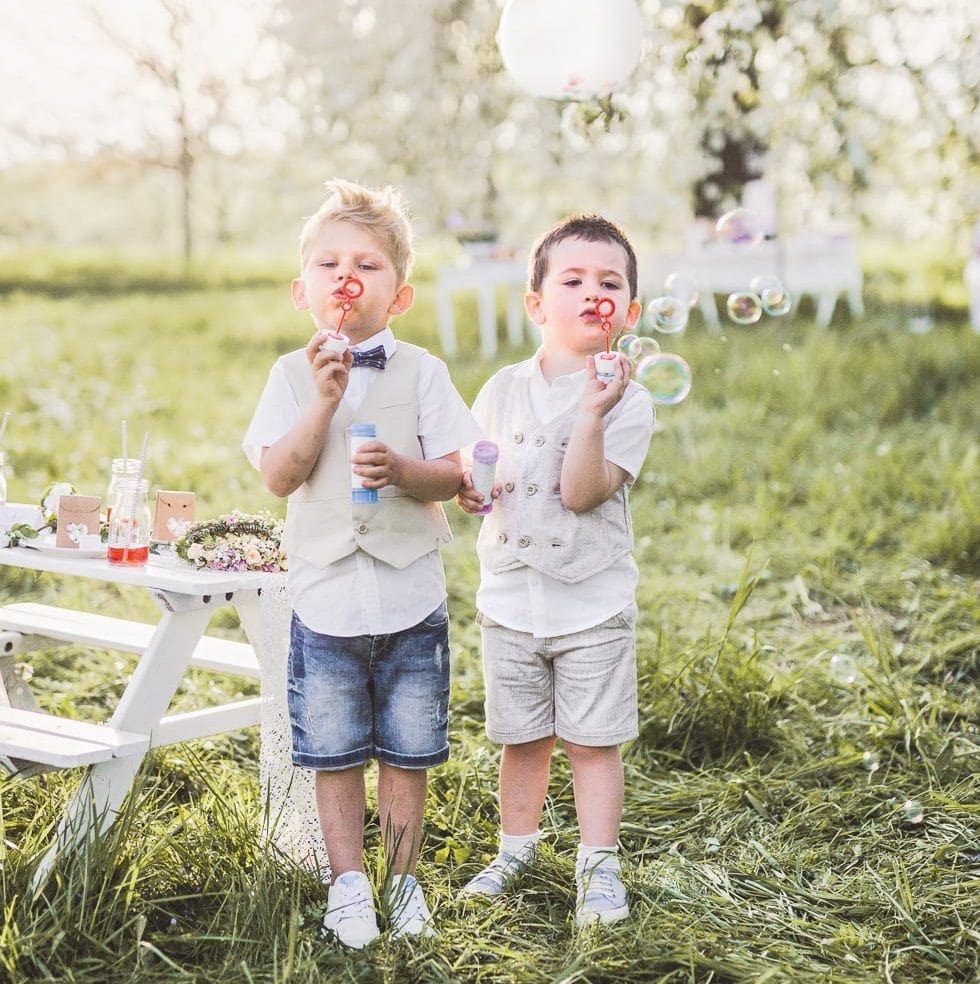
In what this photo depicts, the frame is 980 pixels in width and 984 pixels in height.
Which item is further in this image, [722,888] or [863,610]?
[863,610]

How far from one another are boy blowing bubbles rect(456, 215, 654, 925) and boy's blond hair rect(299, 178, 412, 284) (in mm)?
269

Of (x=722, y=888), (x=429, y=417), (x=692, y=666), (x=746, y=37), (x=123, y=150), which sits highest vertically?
(x=123, y=150)

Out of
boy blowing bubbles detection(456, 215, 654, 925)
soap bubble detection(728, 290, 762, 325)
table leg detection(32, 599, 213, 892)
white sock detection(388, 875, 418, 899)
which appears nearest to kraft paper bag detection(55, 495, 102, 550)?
table leg detection(32, 599, 213, 892)

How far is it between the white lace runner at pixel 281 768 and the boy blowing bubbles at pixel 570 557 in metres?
0.32

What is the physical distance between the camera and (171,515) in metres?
2.60

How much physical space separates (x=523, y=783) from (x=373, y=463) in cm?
74

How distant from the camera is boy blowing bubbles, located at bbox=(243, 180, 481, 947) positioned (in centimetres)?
218

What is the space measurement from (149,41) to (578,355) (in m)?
11.6

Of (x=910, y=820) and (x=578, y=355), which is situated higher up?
(x=578, y=355)

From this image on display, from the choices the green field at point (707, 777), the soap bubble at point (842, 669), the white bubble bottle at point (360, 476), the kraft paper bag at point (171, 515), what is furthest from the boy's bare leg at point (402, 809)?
the soap bubble at point (842, 669)

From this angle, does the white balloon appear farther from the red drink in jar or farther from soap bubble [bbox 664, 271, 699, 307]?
the red drink in jar

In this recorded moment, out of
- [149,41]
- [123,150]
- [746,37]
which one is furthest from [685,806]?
[123,150]

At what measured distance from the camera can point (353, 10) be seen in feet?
27.9

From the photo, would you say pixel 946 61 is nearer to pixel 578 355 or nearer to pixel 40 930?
pixel 578 355
